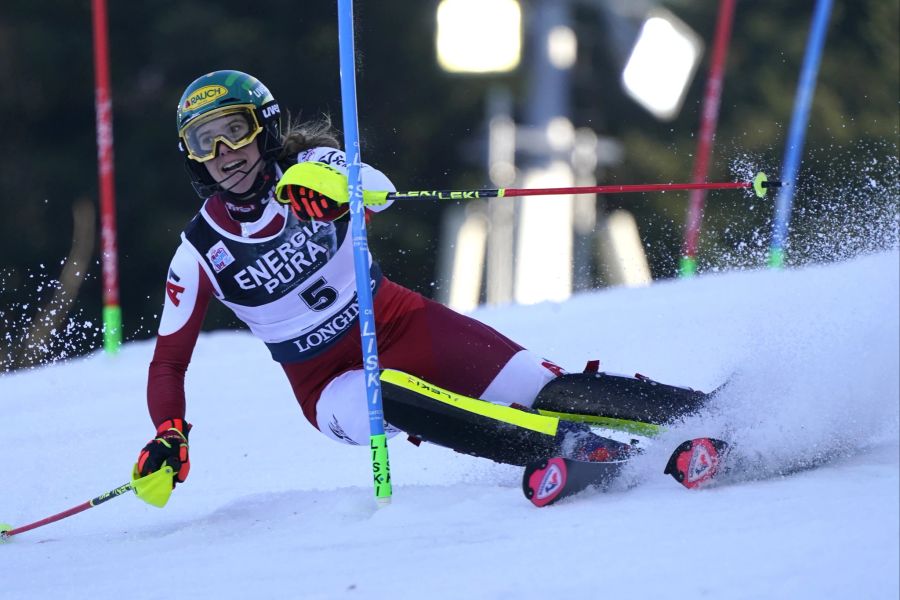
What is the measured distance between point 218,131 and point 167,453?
83 cm

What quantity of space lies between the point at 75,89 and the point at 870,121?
8.24 metres

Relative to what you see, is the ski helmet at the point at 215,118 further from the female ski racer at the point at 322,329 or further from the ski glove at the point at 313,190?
the ski glove at the point at 313,190

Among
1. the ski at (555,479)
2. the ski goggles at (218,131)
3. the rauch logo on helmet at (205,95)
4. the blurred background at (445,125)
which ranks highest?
the rauch logo on helmet at (205,95)

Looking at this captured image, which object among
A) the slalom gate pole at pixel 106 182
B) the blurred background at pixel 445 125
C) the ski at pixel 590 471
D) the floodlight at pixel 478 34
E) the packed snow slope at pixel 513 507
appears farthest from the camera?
the floodlight at pixel 478 34

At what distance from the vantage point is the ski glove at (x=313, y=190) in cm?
345

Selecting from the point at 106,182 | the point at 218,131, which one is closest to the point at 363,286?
the point at 218,131

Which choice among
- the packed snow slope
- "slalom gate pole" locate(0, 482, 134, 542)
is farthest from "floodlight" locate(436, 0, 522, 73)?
"slalom gate pole" locate(0, 482, 134, 542)

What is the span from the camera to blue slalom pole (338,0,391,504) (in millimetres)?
3451

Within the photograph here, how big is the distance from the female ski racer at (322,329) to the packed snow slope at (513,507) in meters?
0.18

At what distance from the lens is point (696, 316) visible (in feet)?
20.3

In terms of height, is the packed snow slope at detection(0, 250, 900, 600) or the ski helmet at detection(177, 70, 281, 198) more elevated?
the ski helmet at detection(177, 70, 281, 198)

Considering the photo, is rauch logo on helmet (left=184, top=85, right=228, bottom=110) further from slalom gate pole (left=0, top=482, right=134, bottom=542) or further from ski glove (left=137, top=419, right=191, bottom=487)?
slalom gate pole (left=0, top=482, right=134, bottom=542)

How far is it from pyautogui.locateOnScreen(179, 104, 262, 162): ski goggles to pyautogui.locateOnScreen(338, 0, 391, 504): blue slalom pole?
31 centimetres

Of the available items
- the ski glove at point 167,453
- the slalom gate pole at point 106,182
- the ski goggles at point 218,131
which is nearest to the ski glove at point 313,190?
the ski goggles at point 218,131
